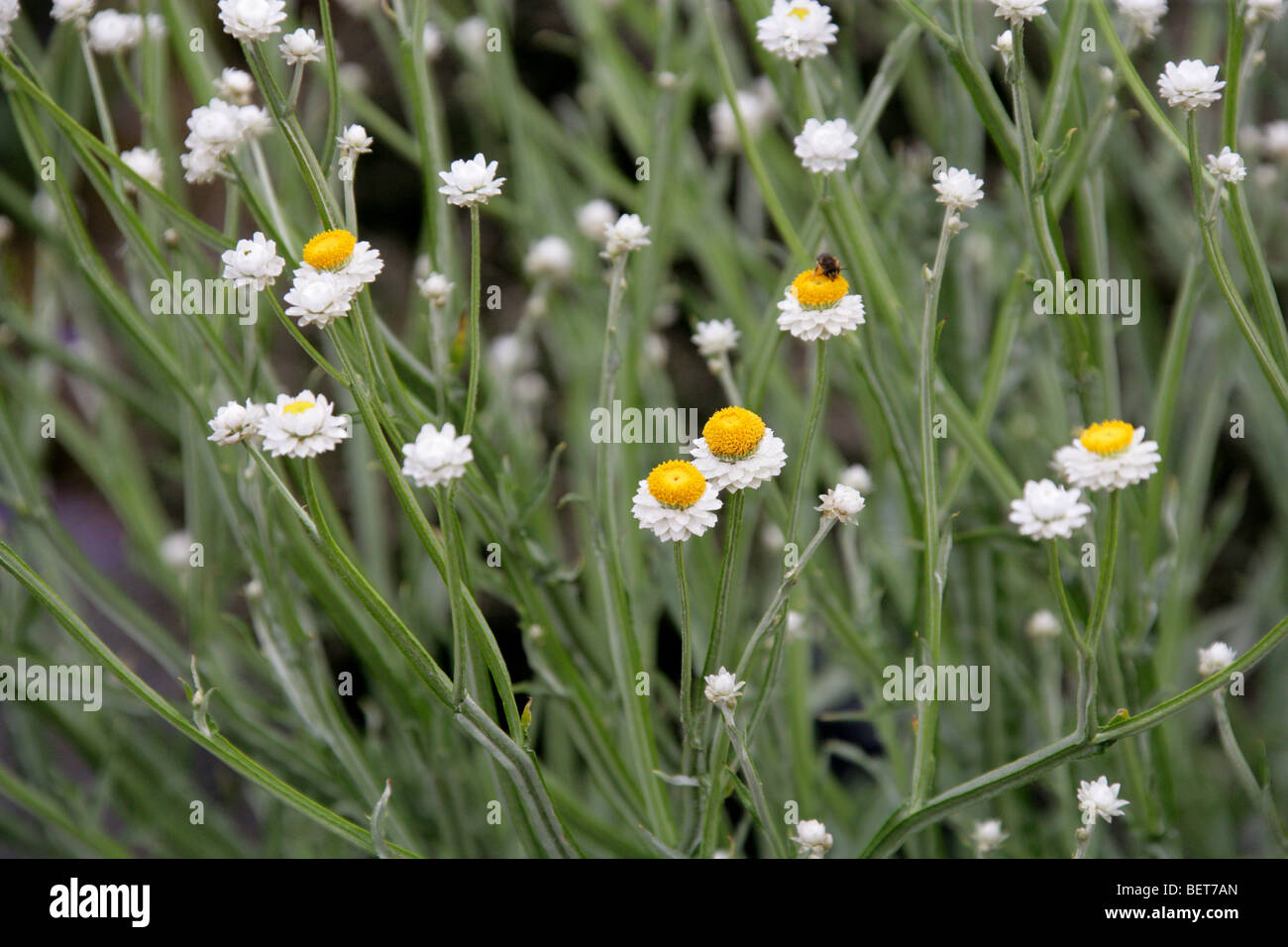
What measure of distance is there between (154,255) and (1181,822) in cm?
71

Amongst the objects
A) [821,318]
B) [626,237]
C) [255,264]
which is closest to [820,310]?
[821,318]

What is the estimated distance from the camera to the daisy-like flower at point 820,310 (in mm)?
382

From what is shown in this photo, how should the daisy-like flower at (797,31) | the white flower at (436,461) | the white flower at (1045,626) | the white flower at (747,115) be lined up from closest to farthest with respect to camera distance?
1. the white flower at (436,461)
2. the daisy-like flower at (797,31)
3. the white flower at (1045,626)
4. the white flower at (747,115)

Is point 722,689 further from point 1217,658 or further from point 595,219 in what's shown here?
point 595,219

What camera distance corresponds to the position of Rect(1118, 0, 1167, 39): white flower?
458 millimetres

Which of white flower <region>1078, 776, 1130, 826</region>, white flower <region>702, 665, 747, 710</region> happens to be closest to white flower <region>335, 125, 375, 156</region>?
white flower <region>702, 665, 747, 710</region>

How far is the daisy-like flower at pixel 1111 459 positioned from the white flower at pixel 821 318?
0.09m

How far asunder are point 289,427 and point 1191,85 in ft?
1.17

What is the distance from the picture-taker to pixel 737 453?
36 cm

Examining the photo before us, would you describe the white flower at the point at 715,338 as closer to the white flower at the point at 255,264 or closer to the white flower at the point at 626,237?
the white flower at the point at 626,237

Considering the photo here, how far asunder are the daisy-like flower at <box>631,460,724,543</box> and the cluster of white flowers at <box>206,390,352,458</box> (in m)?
0.11

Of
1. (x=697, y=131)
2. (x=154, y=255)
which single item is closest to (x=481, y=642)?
(x=154, y=255)


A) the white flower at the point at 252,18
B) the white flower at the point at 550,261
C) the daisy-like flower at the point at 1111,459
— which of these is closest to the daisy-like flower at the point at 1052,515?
the daisy-like flower at the point at 1111,459
